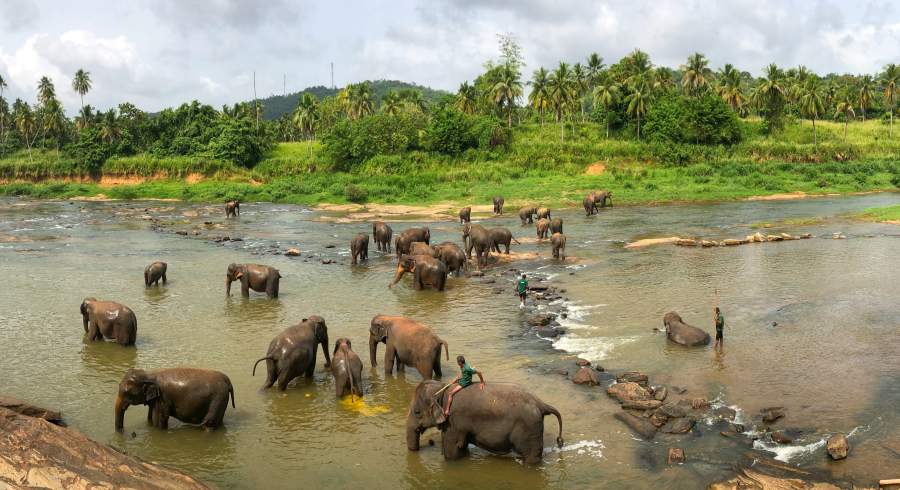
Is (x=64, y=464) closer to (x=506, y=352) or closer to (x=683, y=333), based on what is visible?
(x=506, y=352)

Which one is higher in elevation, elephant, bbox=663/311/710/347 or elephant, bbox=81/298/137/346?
elephant, bbox=81/298/137/346

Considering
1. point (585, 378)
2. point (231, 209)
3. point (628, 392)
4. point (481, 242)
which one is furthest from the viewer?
point (231, 209)

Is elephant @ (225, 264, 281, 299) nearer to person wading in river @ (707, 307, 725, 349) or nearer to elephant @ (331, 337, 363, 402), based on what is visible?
elephant @ (331, 337, 363, 402)

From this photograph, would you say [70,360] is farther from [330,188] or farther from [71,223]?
[330,188]

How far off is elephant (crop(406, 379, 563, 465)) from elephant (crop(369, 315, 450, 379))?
2.78 metres

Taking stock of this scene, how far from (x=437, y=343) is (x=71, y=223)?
37308 millimetres

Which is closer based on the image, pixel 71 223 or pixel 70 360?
pixel 70 360

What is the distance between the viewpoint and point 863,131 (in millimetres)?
70312

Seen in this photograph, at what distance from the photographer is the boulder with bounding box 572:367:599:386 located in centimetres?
1184

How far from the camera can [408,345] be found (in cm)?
1220

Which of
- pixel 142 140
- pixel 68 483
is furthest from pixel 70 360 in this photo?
pixel 142 140

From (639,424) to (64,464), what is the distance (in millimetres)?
7431

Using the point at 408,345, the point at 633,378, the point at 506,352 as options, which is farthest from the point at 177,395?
the point at 633,378

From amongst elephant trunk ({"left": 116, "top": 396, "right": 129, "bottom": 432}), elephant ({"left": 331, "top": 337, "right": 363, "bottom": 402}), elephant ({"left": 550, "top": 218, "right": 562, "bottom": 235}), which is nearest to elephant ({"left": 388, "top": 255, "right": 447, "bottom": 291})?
elephant ({"left": 331, "top": 337, "right": 363, "bottom": 402})
